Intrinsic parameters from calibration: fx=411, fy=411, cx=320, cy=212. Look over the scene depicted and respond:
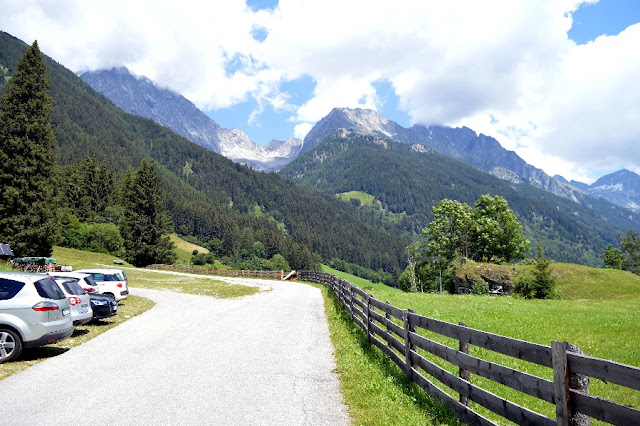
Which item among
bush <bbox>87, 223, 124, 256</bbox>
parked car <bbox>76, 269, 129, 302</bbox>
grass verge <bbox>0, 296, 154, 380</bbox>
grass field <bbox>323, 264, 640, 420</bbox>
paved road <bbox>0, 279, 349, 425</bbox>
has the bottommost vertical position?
grass verge <bbox>0, 296, 154, 380</bbox>

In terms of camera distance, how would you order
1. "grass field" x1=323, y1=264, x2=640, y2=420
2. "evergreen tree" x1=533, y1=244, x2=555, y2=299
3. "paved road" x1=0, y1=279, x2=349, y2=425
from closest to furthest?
"paved road" x1=0, y1=279, x2=349, y2=425 → "grass field" x1=323, y1=264, x2=640, y2=420 → "evergreen tree" x1=533, y1=244, x2=555, y2=299

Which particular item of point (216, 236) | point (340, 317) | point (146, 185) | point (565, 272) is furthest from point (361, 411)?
point (216, 236)

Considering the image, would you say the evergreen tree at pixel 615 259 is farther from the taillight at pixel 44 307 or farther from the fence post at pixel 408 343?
the taillight at pixel 44 307

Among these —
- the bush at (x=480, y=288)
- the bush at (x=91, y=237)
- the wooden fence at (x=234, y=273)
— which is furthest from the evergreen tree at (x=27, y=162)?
the bush at (x=480, y=288)

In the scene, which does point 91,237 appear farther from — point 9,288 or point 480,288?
point 9,288

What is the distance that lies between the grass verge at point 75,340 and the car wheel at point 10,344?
24cm

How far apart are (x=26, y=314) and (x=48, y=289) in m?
0.93

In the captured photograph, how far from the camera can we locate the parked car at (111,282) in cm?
2286

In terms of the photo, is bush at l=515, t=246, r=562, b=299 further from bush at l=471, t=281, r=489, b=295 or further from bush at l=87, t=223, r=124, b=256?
bush at l=87, t=223, r=124, b=256

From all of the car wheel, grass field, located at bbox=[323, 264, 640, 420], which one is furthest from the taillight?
grass field, located at bbox=[323, 264, 640, 420]

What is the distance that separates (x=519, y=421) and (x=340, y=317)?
1453 cm

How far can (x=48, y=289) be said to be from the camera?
11383 millimetres

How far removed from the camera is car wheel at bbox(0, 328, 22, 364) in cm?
1038

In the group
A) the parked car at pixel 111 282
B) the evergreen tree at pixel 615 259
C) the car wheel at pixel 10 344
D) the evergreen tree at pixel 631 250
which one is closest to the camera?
the car wheel at pixel 10 344
